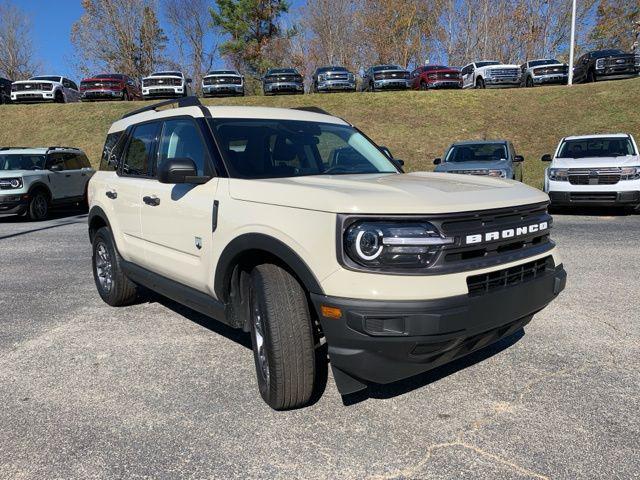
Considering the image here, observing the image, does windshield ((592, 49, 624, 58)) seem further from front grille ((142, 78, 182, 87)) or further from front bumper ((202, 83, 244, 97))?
front grille ((142, 78, 182, 87))

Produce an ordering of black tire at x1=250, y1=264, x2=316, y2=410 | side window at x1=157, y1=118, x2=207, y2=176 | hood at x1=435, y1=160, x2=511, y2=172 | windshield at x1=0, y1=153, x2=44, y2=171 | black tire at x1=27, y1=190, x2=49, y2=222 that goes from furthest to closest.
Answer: windshield at x1=0, y1=153, x2=44, y2=171 < black tire at x1=27, y1=190, x2=49, y2=222 < hood at x1=435, y1=160, x2=511, y2=172 < side window at x1=157, y1=118, x2=207, y2=176 < black tire at x1=250, y1=264, x2=316, y2=410

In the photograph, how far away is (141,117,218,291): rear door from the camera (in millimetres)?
3443

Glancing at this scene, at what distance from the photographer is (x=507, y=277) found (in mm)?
2764

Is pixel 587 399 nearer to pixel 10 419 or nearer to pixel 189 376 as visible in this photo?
pixel 189 376

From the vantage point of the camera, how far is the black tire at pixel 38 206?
12352 millimetres

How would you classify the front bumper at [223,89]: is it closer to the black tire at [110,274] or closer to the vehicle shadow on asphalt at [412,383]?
the black tire at [110,274]

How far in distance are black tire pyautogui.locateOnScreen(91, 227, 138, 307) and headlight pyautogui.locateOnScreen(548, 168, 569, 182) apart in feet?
31.0

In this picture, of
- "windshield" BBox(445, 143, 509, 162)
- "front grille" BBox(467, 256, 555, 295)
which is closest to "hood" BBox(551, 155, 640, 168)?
"windshield" BBox(445, 143, 509, 162)

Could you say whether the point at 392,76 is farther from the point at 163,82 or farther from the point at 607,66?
the point at 163,82

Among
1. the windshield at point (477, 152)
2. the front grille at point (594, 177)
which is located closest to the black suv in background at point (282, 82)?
the windshield at point (477, 152)

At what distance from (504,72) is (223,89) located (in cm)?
1384

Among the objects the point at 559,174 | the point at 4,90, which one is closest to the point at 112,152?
the point at 559,174

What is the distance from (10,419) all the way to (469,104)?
2369 cm

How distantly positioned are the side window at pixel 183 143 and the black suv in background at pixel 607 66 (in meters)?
25.7
